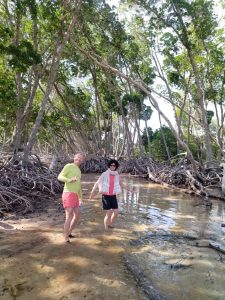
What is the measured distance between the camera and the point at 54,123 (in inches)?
877

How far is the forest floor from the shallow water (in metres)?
0.34

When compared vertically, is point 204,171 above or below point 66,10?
below

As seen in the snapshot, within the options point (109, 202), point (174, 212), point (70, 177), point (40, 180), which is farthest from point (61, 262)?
point (40, 180)

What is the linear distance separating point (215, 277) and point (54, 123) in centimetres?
1941

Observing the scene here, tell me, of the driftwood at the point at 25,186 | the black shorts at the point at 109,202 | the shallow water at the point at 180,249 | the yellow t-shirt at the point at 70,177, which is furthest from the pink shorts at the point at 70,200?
the driftwood at the point at 25,186

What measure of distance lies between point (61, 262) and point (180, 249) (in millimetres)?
1815

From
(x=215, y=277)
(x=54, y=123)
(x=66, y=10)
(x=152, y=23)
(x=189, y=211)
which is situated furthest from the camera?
(x=54, y=123)

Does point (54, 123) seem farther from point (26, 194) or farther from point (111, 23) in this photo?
point (26, 194)

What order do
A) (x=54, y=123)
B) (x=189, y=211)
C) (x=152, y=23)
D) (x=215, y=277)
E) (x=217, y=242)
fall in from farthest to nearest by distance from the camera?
1. (x=54, y=123)
2. (x=152, y=23)
3. (x=189, y=211)
4. (x=217, y=242)
5. (x=215, y=277)

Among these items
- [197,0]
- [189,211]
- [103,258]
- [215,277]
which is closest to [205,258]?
[215,277]

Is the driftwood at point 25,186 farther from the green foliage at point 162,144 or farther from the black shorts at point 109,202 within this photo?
the green foliage at point 162,144

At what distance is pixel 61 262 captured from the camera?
4.05 m

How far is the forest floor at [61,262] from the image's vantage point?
3323 millimetres

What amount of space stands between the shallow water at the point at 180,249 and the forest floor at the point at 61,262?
0.34 metres
